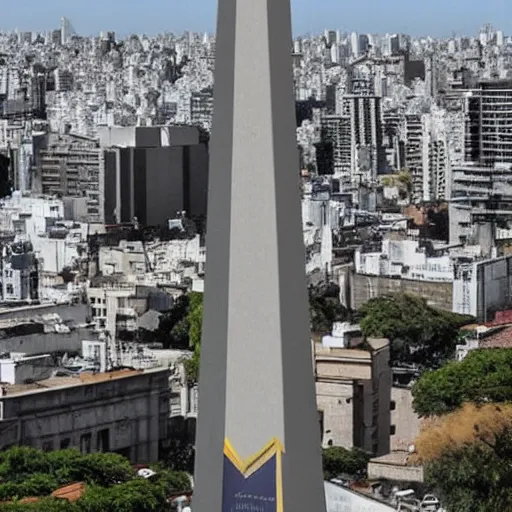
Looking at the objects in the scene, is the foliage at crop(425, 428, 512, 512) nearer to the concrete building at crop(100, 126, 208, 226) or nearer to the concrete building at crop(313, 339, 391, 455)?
the concrete building at crop(313, 339, 391, 455)

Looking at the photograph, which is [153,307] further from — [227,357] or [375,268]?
[227,357]

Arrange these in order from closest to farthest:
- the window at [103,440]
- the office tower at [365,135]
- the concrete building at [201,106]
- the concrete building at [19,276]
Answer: the window at [103,440], the concrete building at [19,276], the concrete building at [201,106], the office tower at [365,135]

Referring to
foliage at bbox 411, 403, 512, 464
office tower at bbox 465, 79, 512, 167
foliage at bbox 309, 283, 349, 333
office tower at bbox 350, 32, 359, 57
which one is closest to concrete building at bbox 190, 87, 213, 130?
office tower at bbox 350, 32, 359, 57

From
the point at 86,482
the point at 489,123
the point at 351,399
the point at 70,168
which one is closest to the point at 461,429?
the point at 351,399

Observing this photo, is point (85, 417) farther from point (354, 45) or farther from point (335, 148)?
point (354, 45)

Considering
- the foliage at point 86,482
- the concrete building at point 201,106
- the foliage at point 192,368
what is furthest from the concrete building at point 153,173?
the foliage at point 86,482

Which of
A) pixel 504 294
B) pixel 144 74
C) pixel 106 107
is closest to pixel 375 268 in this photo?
Result: pixel 504 294

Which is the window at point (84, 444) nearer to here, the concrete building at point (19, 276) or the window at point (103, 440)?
the window at point (103, 440)
